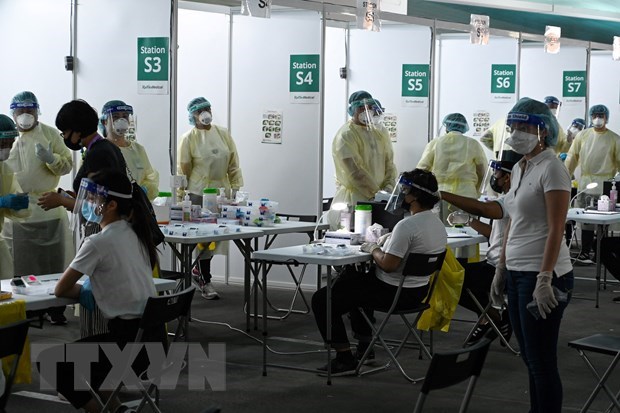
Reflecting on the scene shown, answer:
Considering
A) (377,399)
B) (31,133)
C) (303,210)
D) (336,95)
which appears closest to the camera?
(377,399)

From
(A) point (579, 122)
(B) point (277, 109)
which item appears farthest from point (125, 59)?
(A) point (579, 122)

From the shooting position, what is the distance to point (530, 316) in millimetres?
3705

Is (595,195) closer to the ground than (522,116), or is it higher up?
closer to the ground

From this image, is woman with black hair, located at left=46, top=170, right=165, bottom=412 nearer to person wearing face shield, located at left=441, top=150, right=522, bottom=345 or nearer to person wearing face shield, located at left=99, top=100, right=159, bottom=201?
person wearing face shield, located at left=441, top=150, right=522, bottom=345

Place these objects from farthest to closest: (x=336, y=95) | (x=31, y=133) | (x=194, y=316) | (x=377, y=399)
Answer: (x=336, y=95)
(x=194, y=316)
(x=31, y=133)
(x=377, y=399)

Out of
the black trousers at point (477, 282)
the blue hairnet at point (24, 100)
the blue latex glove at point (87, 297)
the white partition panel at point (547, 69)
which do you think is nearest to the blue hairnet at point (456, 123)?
the black trousers at point (477, 282)

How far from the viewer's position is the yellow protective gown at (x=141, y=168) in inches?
265

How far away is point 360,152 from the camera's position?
25.9ft

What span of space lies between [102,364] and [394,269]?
1.95 m

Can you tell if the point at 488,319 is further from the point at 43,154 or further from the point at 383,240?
the point at 43,154

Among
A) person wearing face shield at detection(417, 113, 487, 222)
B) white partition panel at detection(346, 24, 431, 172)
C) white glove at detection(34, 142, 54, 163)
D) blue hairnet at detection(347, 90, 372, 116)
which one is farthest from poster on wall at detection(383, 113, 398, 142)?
white glove at detection(34, 142, 54, 163)

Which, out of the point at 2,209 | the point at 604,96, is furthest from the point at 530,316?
the point at 604,96

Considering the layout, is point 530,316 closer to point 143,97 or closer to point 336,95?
point 143,97

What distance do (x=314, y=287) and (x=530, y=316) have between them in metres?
4.64
